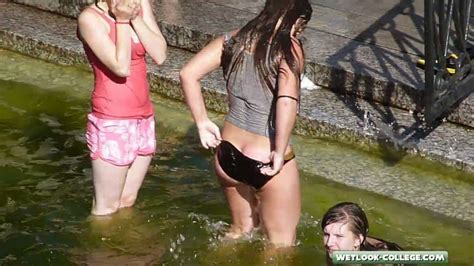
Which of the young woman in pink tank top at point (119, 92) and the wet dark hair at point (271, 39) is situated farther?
the young woman in pink tank top at point (119, 92)

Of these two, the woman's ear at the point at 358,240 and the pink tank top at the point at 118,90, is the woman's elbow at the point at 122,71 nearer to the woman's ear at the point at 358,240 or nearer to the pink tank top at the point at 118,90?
the pink tank top at the point at 118,90

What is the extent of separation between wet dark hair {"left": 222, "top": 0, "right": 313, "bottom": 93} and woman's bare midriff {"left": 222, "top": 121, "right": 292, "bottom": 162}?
0.87 ft

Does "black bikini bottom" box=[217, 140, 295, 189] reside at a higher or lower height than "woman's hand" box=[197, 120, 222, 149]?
lower

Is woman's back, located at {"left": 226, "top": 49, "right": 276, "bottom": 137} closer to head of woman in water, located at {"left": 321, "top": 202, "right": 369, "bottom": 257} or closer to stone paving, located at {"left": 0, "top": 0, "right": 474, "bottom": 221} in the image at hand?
head of woman in water, located at {"left": 321, "top": 202, "right": 369, "bottom": 257}

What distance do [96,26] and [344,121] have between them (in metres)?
2.37

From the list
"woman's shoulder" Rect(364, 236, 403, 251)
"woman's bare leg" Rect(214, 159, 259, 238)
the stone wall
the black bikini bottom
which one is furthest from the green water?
the stone wall

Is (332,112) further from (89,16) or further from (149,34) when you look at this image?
(89,16)

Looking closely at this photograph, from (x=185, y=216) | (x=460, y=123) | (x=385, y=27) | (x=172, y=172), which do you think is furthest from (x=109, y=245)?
(x=385, y=27)

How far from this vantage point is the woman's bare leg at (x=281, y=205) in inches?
191

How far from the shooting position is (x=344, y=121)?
6.90 meters

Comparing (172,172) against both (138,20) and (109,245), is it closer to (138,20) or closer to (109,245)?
(109,245)

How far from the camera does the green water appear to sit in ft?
17.9

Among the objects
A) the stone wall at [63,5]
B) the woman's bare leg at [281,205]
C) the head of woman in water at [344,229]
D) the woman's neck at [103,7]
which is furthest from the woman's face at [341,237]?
the stone wall at [63,5]

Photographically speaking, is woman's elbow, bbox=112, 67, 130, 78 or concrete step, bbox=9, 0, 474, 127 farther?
concrete step, bbox=9, 0, 474, 127
